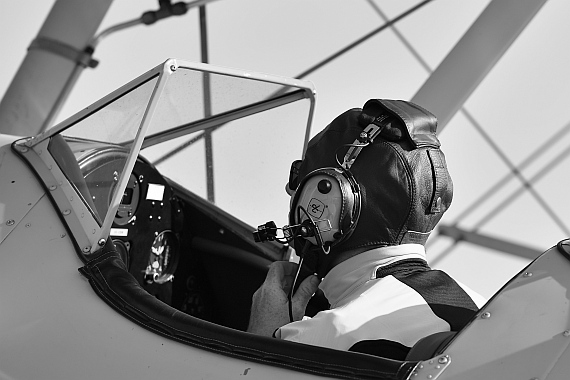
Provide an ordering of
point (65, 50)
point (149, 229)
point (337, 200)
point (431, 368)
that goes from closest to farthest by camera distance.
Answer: point (431, 368) < point (337, 200) < point (149, 229) < point (65, 50)

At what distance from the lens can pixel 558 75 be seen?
635 cm

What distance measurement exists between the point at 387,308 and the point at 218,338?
0.31 m

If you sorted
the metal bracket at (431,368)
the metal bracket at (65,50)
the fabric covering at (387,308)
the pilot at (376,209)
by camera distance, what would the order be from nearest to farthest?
1. the metal bracket at (431,368)
2. the fabric covering at (387,308)
3. the pilot at (376,209)
4. the metal bracket at (65,50)

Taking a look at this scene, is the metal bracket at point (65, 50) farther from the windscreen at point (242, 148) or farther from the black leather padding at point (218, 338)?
the black leather padding at point (218, 338)

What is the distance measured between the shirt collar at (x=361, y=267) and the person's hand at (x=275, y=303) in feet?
0.36

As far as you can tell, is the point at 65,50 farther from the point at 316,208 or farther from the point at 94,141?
the point at 316,208

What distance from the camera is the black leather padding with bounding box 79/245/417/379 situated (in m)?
1.20

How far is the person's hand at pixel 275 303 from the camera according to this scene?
167 centimetres

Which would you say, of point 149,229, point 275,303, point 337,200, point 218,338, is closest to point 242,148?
point 149,229

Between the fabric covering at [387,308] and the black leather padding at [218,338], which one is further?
the fabric covering at [387,308]

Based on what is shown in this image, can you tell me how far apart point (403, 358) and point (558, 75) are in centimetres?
560

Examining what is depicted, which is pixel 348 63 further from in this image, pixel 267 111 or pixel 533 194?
pixel 267 111

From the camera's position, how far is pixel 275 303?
1.69 meters

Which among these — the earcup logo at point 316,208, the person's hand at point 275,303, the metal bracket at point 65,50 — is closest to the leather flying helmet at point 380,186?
the earcup logo at point 316,208
